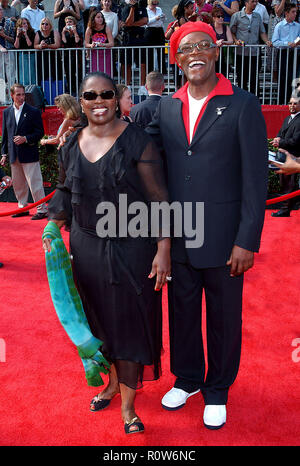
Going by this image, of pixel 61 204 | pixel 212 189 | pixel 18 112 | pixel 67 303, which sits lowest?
pixel 67 303

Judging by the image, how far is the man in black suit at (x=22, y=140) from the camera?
8180mm

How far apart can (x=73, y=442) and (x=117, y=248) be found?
3.55 ft

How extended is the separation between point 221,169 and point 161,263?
0.59 metres

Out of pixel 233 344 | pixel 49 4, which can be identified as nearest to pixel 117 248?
pixel 233 344

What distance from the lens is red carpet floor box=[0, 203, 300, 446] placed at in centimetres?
285

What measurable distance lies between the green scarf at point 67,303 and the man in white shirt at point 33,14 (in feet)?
31.9

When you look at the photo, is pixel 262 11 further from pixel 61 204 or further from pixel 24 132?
pixel 61 204

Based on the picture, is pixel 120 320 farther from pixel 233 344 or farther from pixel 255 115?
pixel 255 115

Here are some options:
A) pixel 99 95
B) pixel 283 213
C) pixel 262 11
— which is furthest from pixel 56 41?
pixel 99 95

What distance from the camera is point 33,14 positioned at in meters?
11.3

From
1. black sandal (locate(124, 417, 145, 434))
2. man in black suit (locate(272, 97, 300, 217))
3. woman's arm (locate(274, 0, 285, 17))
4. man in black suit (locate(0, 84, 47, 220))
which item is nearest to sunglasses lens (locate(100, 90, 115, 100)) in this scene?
black sandal (locate(124, 417, 145, 434))

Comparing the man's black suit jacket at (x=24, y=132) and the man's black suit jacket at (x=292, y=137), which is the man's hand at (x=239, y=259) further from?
the man's black suit jacket at (x=24, y=132)

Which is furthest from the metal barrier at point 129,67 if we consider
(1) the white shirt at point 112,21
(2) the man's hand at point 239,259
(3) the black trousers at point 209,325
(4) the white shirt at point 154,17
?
(2) the man's hand at point 239,259

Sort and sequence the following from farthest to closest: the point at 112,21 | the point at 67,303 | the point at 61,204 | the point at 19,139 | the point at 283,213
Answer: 1. the point at 112,21
2. the point at 283,213
3. the point at 19,139
4. the point at 61,204
5. the point at 67,303
